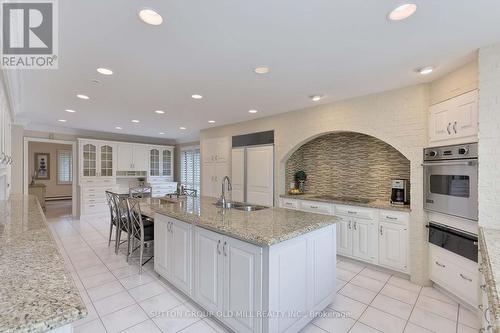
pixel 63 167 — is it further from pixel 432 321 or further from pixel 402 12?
pixel 432 321

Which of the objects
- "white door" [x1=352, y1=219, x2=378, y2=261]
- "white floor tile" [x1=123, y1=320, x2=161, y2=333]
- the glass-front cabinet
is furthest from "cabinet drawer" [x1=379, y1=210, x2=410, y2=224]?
the glass-front cabinet

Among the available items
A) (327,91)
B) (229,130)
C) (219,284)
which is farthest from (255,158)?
(219,284)

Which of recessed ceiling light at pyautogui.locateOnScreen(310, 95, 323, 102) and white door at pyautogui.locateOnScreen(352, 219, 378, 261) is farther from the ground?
recessed ceiling light at pyautogui.locateOnScreen(310, 95, 323, 102)

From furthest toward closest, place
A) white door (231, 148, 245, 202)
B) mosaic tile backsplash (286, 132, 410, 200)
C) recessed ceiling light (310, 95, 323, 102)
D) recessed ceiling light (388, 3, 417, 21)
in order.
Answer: white door (231, 148, 245, 202) < mosaic tile backsplash (286, 132, 410, 200) < recessed ceiling light (310, 95, 323, 102) < recessed ceiling light (388, 3, 417, 21)

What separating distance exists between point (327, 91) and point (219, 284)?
2.66m

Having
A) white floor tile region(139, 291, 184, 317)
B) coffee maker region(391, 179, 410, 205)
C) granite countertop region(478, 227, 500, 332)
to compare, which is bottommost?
white floor tile region(139, 291, 184, 317)

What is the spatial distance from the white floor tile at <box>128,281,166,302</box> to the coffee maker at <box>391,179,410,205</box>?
10.4 ft

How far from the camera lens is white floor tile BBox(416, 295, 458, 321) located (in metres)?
2.19

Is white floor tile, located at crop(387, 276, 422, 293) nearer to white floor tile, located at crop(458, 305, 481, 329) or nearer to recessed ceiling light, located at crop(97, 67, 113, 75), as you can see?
white floor tile, located at crop(458, 305, 481, 329)

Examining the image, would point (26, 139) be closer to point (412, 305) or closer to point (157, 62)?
point (157, 62)

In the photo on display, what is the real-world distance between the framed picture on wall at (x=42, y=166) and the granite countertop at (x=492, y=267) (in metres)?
12.3

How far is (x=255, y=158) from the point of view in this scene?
4.73 metres

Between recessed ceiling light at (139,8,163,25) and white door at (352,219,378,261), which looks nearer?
recessed ceiling light at (139,8,163,25)

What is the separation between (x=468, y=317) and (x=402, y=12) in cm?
269
